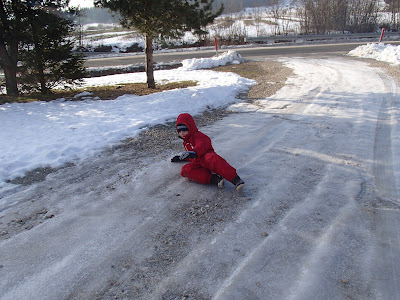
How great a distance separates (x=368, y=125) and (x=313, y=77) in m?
6.08

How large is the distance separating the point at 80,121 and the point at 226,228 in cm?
541

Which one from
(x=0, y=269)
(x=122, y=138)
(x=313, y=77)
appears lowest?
(x=0, y=269)

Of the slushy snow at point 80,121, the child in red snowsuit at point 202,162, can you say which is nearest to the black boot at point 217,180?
the child in red snowsuit at point 202,162

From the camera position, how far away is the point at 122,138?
6.17 meters

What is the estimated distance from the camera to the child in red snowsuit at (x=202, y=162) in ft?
13.1

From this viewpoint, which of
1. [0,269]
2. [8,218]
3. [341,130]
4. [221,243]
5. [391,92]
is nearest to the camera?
[0,269]

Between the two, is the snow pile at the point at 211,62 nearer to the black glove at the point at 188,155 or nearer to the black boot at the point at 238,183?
the black glove at the point at 188,155

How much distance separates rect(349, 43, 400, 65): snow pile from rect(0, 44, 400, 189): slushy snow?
25.3ft

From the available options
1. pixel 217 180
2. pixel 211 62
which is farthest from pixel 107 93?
pixel 211 62

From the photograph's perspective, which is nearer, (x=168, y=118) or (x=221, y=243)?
(x=221, y=243)

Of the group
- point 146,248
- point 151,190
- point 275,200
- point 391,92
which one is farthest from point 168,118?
point 391,92

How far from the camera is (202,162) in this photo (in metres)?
4.26

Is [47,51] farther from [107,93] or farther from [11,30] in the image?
[107,93]

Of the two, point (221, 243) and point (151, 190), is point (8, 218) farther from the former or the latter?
point (221, 243)
